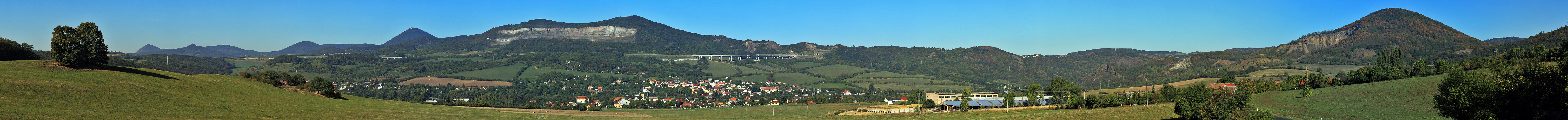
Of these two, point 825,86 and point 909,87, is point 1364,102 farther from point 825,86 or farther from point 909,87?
point 825,86

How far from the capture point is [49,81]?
1145 inches

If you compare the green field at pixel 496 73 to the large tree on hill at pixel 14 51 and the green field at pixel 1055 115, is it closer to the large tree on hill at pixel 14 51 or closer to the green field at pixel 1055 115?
the large tree on hill at pixel 14 51

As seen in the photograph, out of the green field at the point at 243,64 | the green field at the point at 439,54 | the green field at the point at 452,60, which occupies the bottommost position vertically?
the green field at the point at 243,64

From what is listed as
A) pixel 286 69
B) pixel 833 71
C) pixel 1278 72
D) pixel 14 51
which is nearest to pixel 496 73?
pixel 286 69

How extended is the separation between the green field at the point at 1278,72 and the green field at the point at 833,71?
8274 centimetres

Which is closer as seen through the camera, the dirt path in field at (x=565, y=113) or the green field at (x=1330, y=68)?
the dirt path in field at (x=565, y=113)

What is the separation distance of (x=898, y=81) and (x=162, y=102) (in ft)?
473

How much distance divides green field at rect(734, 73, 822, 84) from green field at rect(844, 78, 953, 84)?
8265 mm

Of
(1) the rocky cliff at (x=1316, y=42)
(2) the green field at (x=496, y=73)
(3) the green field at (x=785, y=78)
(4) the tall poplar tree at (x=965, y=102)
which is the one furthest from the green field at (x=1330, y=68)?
(2) the green field at (x=496, y=73)

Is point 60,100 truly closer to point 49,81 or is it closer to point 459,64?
point 49,81

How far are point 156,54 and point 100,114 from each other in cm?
14776

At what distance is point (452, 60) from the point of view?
178 m

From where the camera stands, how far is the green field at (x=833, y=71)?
178500 millimetres

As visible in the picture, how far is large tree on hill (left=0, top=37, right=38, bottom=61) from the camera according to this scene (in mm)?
41719
